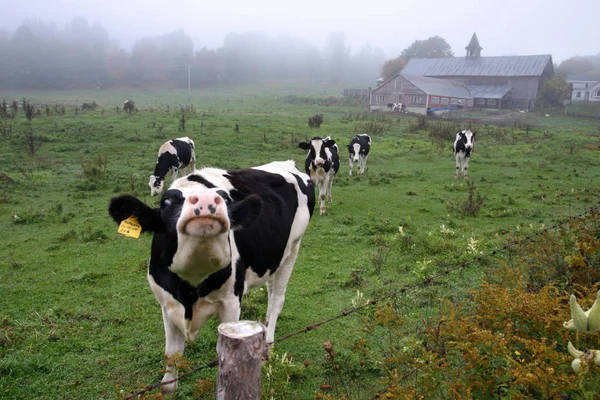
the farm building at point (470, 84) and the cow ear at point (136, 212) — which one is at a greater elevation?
the farm building at point (470, 84)

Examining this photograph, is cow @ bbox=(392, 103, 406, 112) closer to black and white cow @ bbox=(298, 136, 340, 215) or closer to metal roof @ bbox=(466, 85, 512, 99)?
metal roof @ bbox=(466, 85, 512, 99)

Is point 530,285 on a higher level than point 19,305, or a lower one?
higher

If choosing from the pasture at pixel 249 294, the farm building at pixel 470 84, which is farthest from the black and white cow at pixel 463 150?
the farm building at pixel 470 84

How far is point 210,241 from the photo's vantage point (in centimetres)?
302

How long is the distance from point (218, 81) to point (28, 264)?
7725 centimetres

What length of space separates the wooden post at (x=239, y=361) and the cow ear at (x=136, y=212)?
4.35ft

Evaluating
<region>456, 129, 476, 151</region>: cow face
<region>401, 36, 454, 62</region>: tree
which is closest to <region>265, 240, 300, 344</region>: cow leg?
<region>456, 129, 476, 151</region>: cow face

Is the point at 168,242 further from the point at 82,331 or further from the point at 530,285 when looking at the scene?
the point at 530,285

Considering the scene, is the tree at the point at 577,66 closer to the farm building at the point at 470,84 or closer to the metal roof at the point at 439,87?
the farm building at the point at 470,84

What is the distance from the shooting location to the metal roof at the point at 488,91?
56.4 metres

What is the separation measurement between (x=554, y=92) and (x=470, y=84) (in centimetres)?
1029

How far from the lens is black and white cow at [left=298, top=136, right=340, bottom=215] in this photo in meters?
11.6

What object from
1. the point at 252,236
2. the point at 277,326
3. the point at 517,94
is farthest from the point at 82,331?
the point at 517,94

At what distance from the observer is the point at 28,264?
24.8ft
